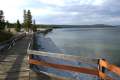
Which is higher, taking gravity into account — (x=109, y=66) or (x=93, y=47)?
(x=109, y=66)

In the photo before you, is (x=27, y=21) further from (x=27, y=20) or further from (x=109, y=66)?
(x=109, y=66)

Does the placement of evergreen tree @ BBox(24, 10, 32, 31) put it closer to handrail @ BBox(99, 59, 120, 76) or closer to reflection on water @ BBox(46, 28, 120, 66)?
reflection on water @ BBox(46, 28, 120, 66)

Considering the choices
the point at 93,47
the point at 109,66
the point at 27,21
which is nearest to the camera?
the point at 109,66

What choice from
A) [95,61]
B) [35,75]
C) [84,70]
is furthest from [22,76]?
[95,61]

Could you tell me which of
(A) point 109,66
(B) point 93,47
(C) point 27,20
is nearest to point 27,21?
(C) point 27,20

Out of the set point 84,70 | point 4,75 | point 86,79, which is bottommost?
point 86,79

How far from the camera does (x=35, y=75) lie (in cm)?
1051

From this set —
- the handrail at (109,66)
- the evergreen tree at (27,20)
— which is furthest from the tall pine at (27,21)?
the handrail at (109,66)

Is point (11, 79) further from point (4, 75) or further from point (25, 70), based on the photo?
point (25, 70)

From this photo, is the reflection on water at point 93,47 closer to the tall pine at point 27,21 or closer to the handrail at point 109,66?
the handrail at point 109,66

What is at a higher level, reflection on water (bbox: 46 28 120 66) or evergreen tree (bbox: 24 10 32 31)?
evergreen tree (bbox: 24 10 32 31)

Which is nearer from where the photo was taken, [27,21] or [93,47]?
[93,47]

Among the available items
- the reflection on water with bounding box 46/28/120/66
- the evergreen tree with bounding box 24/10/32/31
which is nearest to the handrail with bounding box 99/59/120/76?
the reflection on water with bounding box 46/28/120/66

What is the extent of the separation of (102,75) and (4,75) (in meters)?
5.06
